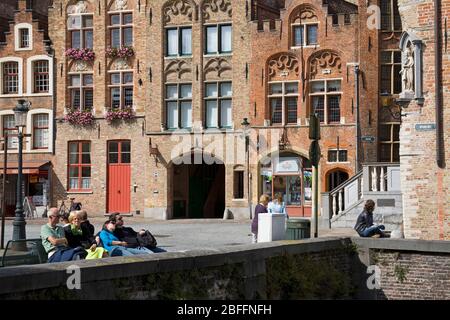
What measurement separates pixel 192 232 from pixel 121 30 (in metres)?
13.3

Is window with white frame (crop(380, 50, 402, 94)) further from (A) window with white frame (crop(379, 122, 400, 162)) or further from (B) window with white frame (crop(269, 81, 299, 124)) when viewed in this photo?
(B) window with white frame (crop(269, 81, 299, 124))

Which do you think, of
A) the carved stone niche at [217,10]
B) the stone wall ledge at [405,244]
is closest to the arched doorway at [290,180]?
the carved stone niche at [217,10]

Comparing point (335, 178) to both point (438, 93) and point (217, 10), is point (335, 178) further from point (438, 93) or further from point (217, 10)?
point (438, 93)

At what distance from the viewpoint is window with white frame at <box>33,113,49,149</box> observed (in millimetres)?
39188

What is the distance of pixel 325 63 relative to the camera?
34.3 m

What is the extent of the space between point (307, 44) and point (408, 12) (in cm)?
1452

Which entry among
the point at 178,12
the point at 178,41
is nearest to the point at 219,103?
the point at 178,41

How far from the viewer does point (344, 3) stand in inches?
1556

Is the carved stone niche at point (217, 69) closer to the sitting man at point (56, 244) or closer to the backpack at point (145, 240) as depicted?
the backpack at point (145, 240)

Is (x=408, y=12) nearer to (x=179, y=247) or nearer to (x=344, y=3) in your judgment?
(x=179, y=247)

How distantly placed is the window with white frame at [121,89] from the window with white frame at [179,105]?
76.4 inches

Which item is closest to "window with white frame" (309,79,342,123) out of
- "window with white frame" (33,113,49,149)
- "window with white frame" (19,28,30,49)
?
"window with white frame" (33,113,49,149)

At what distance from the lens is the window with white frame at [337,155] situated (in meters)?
33.8
